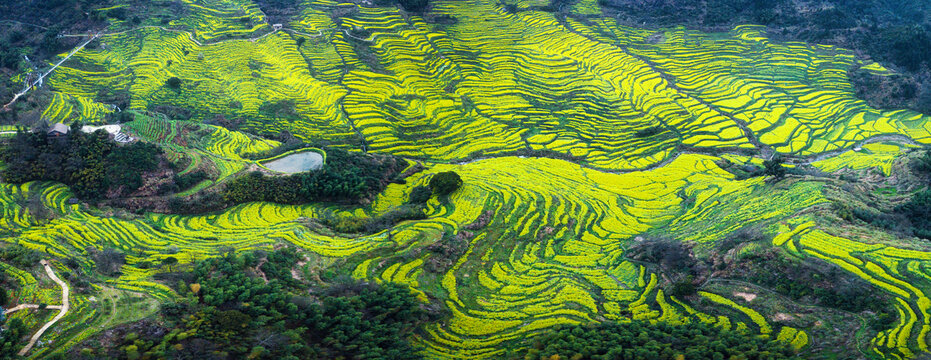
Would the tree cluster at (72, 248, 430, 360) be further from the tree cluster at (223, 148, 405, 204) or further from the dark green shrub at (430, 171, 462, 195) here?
the dark green shrub at (430, 171, 462, 195)

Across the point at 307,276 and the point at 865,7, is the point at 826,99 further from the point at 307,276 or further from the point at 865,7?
the point at 307,276

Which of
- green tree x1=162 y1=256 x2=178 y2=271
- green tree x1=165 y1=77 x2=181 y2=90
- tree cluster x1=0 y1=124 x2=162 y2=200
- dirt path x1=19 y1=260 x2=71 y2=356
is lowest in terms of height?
green tree x1=165 y1=77 x2=181 y2=90

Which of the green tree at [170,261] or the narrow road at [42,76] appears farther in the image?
the narrow road at [42,76]

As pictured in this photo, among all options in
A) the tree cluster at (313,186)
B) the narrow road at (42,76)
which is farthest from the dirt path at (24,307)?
the narrow road at (42,76)

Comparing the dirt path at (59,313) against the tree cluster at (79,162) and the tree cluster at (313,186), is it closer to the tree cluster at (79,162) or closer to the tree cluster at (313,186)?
the tree cluster at (79,162)

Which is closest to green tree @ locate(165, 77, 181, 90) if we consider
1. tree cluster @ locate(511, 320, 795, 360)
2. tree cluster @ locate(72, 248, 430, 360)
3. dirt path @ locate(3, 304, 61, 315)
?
tree cluster @ locate(72, 248, 430, 360)

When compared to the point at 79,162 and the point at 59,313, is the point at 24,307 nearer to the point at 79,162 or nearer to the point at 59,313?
the point at 59,313
